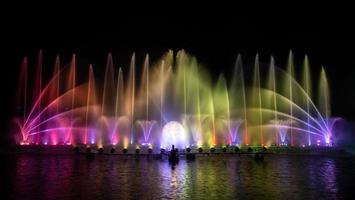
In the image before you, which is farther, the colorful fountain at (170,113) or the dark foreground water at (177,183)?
the colorful fountain at (170,113)

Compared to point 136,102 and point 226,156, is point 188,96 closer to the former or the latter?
point 136,102

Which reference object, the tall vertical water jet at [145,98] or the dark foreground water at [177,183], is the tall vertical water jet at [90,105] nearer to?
the tall vertical water jet at [145,98]

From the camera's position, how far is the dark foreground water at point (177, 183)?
19.6 m

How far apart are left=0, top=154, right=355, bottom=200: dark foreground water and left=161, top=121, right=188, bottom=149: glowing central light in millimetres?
21368

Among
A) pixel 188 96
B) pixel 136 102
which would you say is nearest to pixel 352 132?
pixel 188 96

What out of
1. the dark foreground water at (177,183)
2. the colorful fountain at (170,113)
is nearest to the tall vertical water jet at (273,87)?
the colorful fountain at (170,113)

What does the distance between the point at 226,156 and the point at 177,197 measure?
1013 inches

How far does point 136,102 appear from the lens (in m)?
59.2

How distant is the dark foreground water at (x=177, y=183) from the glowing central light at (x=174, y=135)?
21.4 meters

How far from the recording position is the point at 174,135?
5331cm

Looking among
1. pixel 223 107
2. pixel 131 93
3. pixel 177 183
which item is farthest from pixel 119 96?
pixel 177 183

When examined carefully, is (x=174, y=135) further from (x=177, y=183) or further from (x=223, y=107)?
(x=177, y=183)

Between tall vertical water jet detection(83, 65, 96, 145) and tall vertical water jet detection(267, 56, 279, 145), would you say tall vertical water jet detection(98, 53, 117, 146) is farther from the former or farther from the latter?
tall vertical water jet detection(267, 56, 279, 145)

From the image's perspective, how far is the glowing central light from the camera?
5269 centimetres
